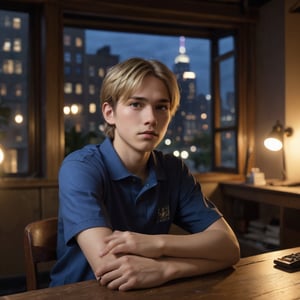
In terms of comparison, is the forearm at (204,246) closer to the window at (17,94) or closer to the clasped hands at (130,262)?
the clasped hands at (130,262)

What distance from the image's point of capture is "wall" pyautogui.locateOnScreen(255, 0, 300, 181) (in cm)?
351

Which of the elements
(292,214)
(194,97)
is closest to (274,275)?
(292,214)

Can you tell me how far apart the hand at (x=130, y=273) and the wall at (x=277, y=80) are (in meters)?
2.80

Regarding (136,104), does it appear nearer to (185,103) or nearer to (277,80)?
(277,80)

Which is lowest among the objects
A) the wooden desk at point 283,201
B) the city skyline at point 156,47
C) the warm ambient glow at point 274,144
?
the wooden desk at point 283,201

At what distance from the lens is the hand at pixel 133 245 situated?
1.07m

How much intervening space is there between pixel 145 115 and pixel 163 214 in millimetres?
399

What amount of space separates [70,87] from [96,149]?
93.5 inches

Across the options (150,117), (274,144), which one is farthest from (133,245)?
(274,144)

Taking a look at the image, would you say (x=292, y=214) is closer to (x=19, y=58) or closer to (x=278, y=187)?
(x=278, y=187)

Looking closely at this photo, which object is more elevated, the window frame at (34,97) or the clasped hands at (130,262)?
the window frame at (34,97)

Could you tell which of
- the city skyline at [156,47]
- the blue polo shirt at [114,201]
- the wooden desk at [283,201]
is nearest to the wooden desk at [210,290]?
the blue polo shirt at [114,201]

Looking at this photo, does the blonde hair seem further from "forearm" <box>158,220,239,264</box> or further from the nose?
"forearm" <box>158,220,239,264</box>

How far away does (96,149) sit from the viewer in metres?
1.51
